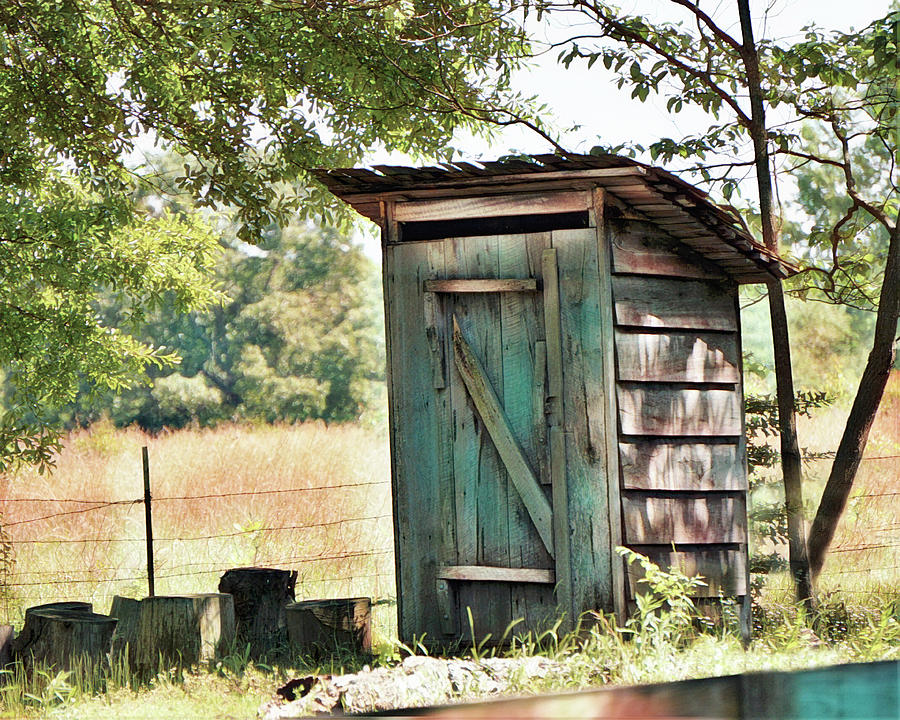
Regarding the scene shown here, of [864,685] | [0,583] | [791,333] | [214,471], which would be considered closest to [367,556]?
[0,583]

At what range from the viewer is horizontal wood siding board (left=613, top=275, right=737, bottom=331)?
638cm

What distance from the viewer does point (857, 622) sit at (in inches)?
299

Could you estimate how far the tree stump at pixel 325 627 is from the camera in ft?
22.1

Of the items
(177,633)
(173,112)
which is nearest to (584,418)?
(177,633)

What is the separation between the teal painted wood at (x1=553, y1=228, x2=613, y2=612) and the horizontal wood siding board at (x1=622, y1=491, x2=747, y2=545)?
0.76 feet

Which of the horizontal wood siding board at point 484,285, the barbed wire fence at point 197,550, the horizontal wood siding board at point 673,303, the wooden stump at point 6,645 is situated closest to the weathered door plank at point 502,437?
the horizontal wood siding board at point 484,285

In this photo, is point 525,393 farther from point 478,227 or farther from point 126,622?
point 126,622

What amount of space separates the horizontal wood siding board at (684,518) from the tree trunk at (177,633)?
9.10 feet

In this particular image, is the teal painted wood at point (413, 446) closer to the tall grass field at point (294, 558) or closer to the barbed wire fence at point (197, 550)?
the tall grass field at point (294, 558)

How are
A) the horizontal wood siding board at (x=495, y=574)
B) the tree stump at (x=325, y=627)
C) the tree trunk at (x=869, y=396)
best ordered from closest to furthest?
1. the horizontal wood siding board at (x=495, y=574)
2. the tree stump at (x=325, y=627)
3. the tree trunk at (x=869, y=396)

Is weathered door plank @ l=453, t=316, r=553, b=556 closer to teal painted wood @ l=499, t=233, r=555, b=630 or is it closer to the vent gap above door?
teal painted wood @ l=499, t=233, r=555, b=630

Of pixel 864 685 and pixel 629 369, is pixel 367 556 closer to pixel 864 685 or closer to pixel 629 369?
pixel 629 369

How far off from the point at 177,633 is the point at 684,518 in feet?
11.2

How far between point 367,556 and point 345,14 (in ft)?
19.4
